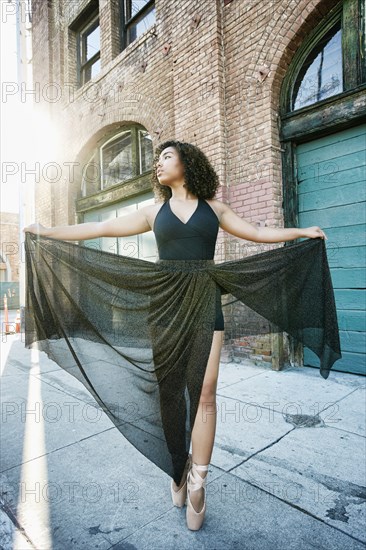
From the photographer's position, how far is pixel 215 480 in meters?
2.26

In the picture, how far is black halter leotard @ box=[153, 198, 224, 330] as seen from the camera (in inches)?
77.2

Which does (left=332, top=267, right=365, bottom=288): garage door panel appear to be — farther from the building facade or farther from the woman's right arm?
the woman's right arm

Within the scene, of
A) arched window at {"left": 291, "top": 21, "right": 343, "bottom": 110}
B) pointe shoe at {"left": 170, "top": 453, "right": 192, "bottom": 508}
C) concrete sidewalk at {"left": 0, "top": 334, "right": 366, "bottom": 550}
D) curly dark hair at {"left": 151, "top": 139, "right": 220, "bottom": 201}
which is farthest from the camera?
arched window at {"left": 291, "top": 21, "right": 343, "bottom": 110}

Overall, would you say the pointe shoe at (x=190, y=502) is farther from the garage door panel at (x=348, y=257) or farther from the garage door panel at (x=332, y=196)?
the garage door panel at (x=332, y=196)

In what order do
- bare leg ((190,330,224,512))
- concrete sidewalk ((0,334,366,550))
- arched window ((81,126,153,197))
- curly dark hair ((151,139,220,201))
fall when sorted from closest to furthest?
concrete sidewalk ((0,334,366,550)) < bare leg ((190,330,224,512)) < curly dark hair ((151,139,220,201)) < arched window ((81,126,153,197))

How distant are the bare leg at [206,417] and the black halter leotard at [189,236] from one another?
17 centimetres

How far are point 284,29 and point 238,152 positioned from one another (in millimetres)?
1619

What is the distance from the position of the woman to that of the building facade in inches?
30.6

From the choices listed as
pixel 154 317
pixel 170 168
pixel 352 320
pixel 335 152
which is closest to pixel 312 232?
pixel 170 168

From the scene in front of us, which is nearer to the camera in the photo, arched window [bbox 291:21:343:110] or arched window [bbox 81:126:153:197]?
arched window [bbox 291:21:343:110]

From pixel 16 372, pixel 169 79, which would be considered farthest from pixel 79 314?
pixel 169 79

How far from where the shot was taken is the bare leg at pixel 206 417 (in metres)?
1.88

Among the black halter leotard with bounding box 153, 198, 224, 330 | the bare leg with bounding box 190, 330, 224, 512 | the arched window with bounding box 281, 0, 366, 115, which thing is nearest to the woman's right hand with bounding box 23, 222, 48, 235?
the black halter leotard with bounding box 153, 198, 224, 330

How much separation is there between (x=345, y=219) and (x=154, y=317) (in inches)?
133
